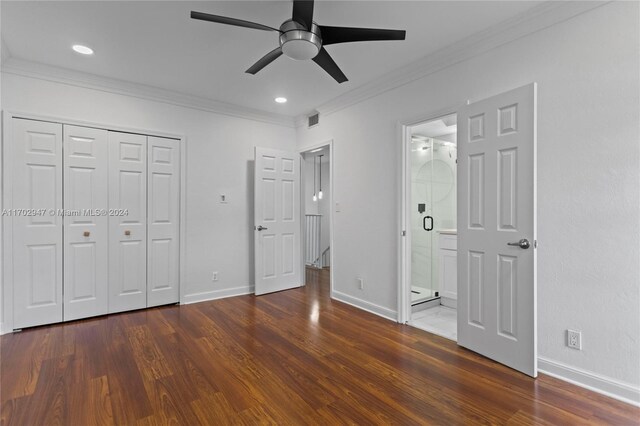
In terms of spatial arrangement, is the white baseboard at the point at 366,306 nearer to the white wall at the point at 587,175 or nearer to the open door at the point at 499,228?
the open door at the point at 499,228

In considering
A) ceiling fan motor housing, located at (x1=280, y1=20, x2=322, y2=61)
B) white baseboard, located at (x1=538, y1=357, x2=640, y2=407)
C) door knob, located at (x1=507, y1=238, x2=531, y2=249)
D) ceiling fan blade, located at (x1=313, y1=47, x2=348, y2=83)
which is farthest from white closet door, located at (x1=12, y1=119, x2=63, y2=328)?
white baseboard, located at (x1=538, y1=357, x2=640, y2=407)

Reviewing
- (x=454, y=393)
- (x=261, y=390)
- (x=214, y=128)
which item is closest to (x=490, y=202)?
(x=454, y=393)

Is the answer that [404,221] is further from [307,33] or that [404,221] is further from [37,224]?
[37,224]

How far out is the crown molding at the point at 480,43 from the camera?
2230 millimetres

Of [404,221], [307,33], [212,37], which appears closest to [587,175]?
[404,221]

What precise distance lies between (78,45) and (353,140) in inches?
117

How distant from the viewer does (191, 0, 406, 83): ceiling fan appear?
1975 millimetres

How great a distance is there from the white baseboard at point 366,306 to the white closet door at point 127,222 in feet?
8.06

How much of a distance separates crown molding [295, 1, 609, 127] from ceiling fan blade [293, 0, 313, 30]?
1.48m

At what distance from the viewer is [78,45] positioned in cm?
287

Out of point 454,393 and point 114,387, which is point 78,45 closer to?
point 114,387

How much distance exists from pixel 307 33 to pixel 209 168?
2654 millimetres

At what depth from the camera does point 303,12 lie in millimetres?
2021

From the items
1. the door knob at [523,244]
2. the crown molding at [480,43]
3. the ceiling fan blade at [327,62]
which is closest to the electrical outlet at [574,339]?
the door knob at [523,244]
